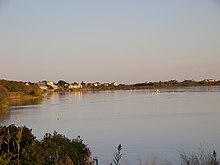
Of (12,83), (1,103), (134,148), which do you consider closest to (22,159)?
(134,148)

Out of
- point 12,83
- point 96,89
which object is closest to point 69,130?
point 12,83

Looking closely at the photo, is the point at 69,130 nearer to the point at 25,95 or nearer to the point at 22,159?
the point at 22,159

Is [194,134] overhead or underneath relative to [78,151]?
underneath

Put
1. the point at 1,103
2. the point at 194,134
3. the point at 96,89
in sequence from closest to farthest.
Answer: the point at 194,134, the point at 1,103, the point at 96,89

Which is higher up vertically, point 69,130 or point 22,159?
point 22,159

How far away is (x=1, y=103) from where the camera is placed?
4162 cm

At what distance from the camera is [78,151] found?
6.92 m

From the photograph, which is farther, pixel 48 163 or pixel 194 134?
pixel 194 134

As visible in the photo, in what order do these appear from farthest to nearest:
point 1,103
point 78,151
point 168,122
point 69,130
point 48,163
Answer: point 1,103 → point 168,122 → point 69,130 → point 78,151 → point 48,163

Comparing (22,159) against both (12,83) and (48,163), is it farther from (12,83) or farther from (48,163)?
(12,83)

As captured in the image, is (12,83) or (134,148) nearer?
(134,148)

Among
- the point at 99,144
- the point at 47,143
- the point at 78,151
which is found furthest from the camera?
the point at 99,144

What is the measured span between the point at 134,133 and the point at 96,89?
90.7 m

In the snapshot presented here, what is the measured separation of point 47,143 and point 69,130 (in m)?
15.2
